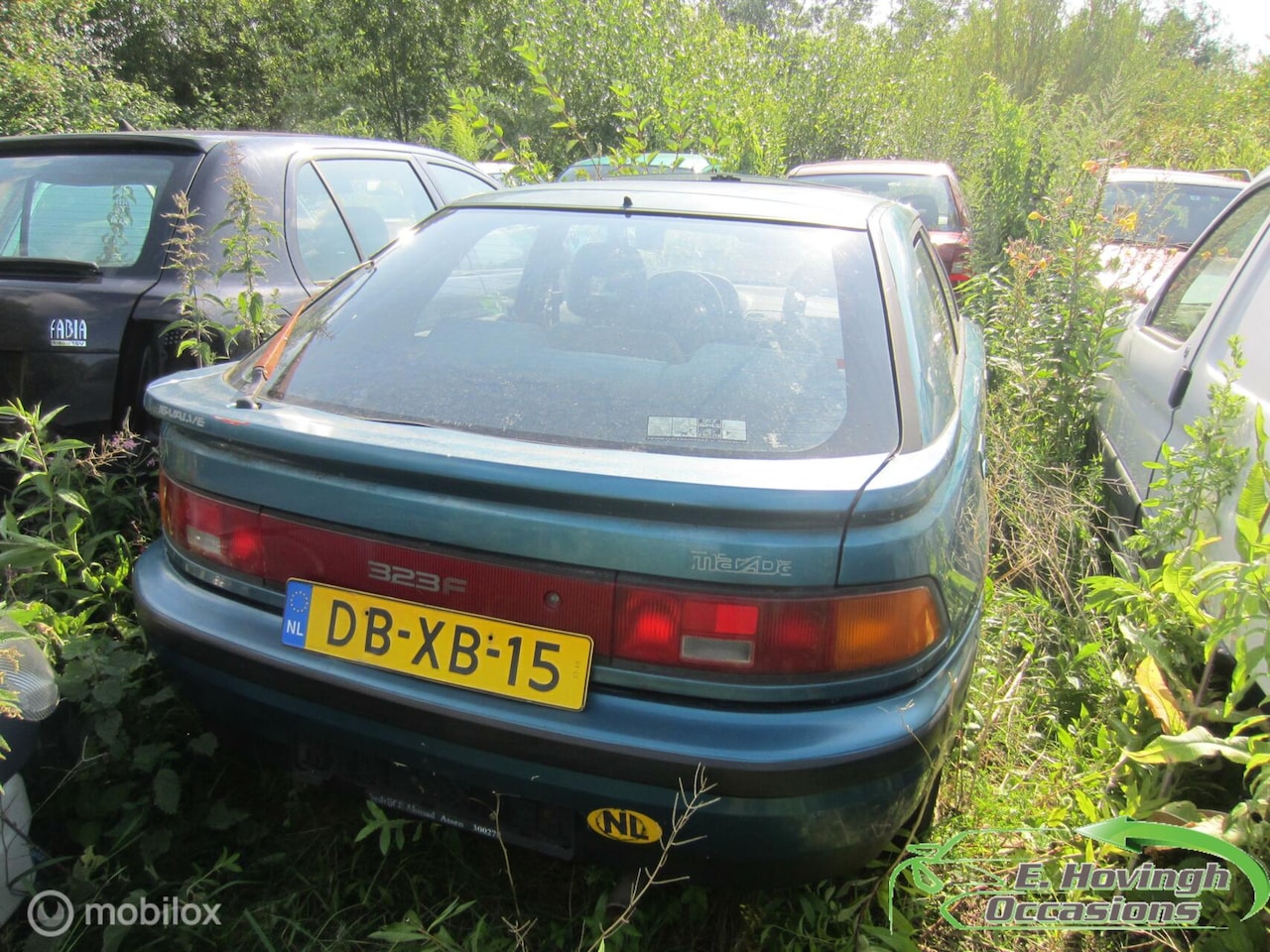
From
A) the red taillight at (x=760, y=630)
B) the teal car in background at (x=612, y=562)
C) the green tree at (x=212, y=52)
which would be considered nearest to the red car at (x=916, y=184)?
the teal car in background at (x=612, y=562)

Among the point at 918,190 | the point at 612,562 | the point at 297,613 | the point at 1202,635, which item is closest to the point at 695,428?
the point at 612,562

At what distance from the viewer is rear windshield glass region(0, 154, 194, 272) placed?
303cm

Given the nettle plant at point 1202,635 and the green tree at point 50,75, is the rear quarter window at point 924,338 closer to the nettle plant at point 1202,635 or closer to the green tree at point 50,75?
the nettle plant at point 1202,635

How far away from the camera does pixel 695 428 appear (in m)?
1.65

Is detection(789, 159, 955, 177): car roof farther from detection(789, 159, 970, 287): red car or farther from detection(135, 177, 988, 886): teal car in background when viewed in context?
detection(135, 177, 988, 886): teal car in background

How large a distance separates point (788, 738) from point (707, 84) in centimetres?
839

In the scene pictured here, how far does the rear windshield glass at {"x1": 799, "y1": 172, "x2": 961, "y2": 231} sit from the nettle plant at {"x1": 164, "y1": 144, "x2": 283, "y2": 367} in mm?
5078

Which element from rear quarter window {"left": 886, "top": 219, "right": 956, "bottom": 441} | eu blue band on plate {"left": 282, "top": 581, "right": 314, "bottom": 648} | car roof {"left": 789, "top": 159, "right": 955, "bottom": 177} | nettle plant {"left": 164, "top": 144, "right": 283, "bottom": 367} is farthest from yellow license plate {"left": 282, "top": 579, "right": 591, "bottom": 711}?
car roof {"left": 789, "top": 159, "right": 955, "bottom": 177}

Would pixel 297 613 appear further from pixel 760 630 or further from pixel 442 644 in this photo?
pixel 760 630

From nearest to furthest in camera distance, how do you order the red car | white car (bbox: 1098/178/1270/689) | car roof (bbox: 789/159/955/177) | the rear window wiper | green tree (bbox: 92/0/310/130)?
white car (bbox: 1098/178/1270/689), the rear window wiper, the red car, car roof (bbox: 789/159/955/177), green tree (bbox: 92/0/310/130)

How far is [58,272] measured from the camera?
9.70ft

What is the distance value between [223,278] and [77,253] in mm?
579

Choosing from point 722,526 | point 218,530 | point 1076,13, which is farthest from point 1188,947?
point 1076,13

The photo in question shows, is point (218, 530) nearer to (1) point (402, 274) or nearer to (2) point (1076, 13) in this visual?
(1) point (402, 274)
